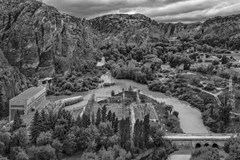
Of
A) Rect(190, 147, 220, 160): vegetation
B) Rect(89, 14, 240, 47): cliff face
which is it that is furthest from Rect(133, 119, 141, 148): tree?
Rect(89, 14, 240, 47): cliff face

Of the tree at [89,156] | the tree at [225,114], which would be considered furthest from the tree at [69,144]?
the tree at [225,114]

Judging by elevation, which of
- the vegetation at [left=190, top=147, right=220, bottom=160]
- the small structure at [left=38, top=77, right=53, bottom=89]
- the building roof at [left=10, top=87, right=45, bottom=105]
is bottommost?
the vegetation at [left=190, top=147, right=220, bottom=160]

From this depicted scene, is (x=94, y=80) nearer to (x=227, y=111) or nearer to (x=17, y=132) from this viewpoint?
Answer: (x=227, y=111)

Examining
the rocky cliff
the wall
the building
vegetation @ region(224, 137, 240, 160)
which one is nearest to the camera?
vegetation @ region(224, 137, 240, 160)

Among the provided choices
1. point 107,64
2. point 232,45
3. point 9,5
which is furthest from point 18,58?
point 232,45

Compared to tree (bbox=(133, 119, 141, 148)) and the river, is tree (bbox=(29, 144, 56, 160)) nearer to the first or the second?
tree (bbox=(133, 119, 141, 148))

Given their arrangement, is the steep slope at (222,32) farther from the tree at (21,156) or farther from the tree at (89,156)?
the tree at (21,156)

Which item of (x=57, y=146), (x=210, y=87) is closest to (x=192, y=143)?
(x=57, y=146)

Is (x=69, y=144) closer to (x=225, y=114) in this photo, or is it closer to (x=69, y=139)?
(x=69, y=139)
